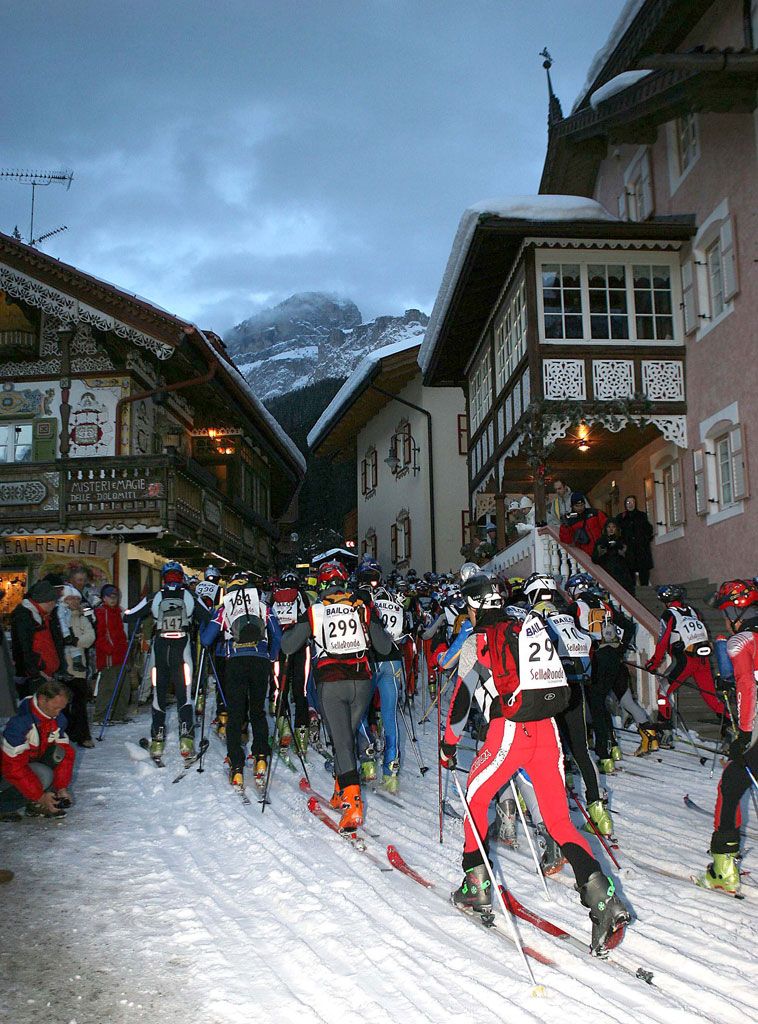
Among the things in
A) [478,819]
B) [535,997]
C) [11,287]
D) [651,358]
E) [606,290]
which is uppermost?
[11,287]

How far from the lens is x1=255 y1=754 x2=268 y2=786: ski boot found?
336 inches

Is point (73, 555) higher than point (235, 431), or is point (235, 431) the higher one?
point (235, 431)

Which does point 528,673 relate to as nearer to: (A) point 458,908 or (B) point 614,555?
(A) point 458,908

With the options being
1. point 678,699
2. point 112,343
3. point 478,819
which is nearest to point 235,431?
point 112,343

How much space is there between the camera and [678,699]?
12.0m

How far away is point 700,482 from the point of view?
54.2 ft

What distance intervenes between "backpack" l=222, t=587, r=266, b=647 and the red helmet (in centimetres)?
393

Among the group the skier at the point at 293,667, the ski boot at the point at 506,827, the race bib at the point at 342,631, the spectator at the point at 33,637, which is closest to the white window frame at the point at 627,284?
the skier at the point at 293,667

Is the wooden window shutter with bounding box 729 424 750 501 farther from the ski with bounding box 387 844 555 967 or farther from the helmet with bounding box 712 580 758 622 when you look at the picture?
the ski with bounding box 387 844 555 967

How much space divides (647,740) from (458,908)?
562cm

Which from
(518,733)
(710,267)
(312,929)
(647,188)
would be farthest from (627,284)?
(312,929)

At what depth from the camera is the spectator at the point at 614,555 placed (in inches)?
593

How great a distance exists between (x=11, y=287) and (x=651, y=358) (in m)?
14.9

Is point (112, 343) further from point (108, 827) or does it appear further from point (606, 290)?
point (108, 827)
